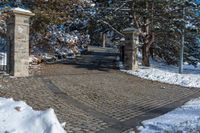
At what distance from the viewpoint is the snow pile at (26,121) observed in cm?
545

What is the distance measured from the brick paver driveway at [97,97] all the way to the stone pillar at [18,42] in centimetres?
62

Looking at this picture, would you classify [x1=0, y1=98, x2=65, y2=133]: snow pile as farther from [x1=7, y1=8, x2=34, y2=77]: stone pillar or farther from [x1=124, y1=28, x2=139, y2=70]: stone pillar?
[x1=124, y1=28, x2=139, y2=70]: stone pillar

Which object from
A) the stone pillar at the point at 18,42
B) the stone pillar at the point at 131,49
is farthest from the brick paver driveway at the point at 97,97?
the stone pillar at the point at 131,49

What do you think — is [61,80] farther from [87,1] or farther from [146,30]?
[146,30]

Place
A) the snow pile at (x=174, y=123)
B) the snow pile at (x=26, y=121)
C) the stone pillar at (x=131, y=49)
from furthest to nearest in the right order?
the stone pillar at (x=131, y=49), the snow pile at (x=174, y=123), the snow pile at (x=26, y=121)

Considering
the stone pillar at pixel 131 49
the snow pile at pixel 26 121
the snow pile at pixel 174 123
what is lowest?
the snow pile at pixel 174 123

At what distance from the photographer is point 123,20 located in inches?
839

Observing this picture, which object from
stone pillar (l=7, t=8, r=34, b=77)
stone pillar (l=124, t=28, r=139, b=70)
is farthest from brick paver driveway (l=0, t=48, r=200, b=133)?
stone pillar (l=124, t=28, r=139, b=70)

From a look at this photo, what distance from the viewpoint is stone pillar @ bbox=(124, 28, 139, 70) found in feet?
60.9

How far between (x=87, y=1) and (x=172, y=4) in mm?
4803

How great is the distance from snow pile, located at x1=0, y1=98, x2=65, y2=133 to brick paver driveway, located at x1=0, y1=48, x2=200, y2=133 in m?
1.01

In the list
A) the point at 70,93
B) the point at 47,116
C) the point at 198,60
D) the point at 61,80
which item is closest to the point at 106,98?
the point at 70,93

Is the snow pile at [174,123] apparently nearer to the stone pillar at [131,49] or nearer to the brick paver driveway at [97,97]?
the brick paver driveway at [97,97]

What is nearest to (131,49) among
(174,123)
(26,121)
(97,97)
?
(97,97)
